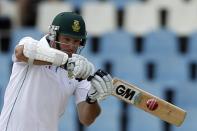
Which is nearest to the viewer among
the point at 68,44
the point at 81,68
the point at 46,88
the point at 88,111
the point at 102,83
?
the point at 81,68

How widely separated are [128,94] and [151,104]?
13cm

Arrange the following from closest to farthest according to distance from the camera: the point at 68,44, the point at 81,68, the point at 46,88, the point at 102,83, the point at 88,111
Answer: the point at 81,68 → the point at 102,83 → the point at 68,44 → the point at 46,88 → the point at 88,111

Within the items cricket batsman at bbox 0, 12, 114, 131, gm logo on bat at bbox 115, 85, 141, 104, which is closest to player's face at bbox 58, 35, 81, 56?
cricket batsman at bbox 0, 12, 114, 131

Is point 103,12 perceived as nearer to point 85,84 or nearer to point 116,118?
point 116,118

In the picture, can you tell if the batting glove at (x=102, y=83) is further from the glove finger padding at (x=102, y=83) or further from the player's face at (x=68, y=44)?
the player's face at (x=68, y=44)

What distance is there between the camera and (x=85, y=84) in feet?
11.8

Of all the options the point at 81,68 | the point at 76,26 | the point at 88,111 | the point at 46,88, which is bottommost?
the point at 88,111

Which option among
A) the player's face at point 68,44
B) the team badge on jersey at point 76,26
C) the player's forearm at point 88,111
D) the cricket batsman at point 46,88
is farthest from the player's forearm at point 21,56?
the player's forearm at point 88,111

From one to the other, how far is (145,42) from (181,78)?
0.55m

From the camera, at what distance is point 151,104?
11.5 ft

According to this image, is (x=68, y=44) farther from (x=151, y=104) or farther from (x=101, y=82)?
(x=151, y=104)

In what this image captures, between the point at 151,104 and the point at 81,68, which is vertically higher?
the point at 81,68

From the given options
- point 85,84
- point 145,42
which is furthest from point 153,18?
point 85,84

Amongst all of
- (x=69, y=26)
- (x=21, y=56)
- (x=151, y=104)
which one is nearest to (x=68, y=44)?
(x=69, y=26)
